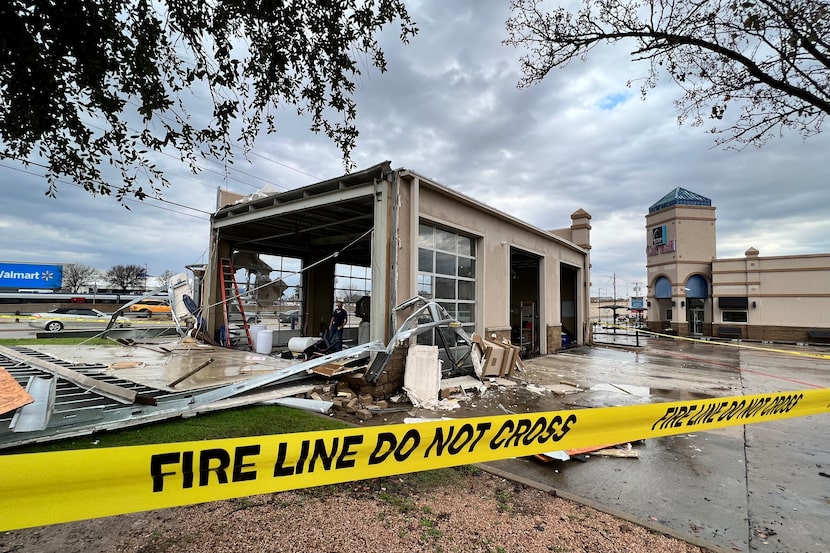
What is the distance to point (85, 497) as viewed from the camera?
1808 millimetres

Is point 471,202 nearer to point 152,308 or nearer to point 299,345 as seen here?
point 299,345

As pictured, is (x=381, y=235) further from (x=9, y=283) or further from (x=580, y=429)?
(x=9, y=283)

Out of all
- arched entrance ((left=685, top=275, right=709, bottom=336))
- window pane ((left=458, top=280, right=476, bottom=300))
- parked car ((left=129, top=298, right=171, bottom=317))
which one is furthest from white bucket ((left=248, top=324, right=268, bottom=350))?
arched entrance ((left=685, top=275, right=709, bottom=336))

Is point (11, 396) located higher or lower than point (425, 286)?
lower

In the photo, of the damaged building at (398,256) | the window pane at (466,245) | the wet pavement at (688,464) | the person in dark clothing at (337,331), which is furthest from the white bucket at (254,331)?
the window pane at (466,245)

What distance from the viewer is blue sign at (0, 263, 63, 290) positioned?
4100cm

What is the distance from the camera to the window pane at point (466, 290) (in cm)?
998

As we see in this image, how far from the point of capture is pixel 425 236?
8664 mm

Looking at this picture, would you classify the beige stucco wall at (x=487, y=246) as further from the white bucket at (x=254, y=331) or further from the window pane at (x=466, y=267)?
the white bucket at (x=254, y=331)

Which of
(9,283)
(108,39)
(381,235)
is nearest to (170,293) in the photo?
(381,235)

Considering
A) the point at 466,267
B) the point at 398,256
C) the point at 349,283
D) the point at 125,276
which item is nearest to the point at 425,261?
the point at 398,256

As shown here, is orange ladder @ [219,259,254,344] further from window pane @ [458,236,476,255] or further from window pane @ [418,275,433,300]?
window pane @ [458,236,476,255]

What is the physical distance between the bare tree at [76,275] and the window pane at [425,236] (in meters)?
73.8

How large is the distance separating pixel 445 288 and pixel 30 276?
54.6m
